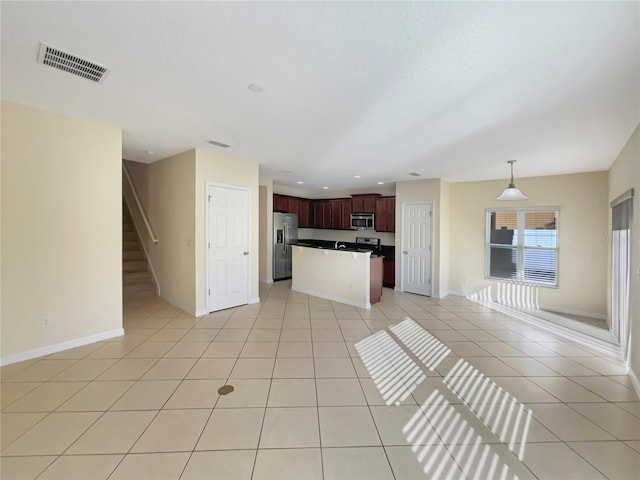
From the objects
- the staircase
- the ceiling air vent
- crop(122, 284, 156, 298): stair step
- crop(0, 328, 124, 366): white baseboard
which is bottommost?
crop(0, 328, 124, 366): white baseboard

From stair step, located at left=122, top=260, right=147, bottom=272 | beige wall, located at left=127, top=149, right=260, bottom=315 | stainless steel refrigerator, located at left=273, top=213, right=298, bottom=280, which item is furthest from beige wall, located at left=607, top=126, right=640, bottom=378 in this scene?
stair step, located at left=122, top=260, right=147, bottom=272

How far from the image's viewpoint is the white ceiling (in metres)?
1.41

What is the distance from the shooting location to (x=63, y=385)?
2.34 m

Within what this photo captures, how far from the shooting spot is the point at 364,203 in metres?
7.19

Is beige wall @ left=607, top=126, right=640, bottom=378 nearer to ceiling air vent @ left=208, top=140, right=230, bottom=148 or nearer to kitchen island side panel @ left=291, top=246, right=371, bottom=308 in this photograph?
kitchen island side panel @ left=291, top=246, right=371, bottom=308

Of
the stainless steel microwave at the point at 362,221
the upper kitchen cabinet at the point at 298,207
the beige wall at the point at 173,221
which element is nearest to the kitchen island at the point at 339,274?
the upper kitchen cabinet at the point at 298,207

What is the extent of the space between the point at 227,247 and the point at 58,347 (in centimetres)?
232

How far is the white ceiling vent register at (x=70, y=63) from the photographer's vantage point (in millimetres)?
1776

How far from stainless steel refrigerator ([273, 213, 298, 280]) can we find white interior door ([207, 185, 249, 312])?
213cm

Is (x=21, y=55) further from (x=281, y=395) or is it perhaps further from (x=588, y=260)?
(x=588, y=260)

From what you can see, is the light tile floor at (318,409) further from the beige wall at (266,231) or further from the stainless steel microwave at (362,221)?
the stainless steel microwave at (362,221)

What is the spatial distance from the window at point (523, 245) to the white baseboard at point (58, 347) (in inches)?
265

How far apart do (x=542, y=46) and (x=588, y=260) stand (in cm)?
484

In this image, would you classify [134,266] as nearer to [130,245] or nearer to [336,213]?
[130,245]
